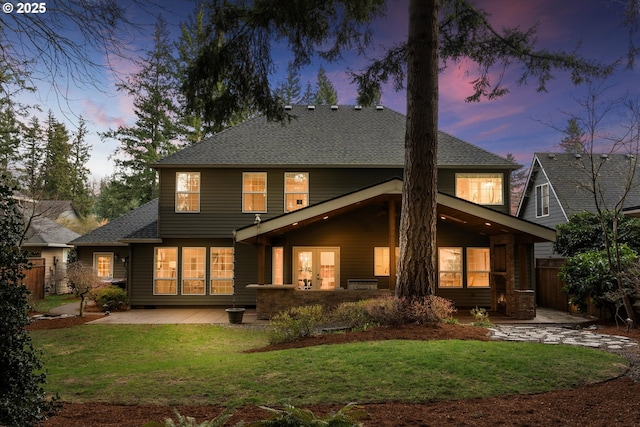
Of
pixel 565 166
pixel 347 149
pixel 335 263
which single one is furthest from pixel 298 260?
pixel 565 166

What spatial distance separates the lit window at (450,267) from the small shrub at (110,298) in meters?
11.4

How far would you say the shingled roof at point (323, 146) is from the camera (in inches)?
650

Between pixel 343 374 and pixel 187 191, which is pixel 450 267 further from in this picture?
pixel 343 374

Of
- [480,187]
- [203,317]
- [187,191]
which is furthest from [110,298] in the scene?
[480,187]

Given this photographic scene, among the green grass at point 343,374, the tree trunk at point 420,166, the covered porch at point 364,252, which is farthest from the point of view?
the covered porch at point 364,252

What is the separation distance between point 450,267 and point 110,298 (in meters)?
12.1

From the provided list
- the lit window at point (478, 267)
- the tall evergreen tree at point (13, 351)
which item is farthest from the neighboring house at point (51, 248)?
the tall evergreen tree at point (13, 351)

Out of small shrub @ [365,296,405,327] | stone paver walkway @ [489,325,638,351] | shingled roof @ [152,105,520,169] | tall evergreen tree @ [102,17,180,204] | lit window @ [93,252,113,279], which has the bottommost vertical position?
stone paver walkway @ [489,325,638,351]

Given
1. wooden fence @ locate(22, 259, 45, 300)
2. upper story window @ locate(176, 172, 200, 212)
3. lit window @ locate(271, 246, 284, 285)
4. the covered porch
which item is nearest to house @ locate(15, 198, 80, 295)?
wooden fence @ locate(22, 259, 45, 300)

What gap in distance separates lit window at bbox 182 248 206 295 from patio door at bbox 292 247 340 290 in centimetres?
356

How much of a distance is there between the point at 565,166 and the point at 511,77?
36.5 ft

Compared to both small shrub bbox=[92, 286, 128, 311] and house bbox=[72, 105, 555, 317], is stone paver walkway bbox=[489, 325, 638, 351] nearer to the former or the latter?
house bbox=[72, 105, 555, 317]

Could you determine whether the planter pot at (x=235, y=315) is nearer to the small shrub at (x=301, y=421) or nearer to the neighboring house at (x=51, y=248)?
the small shrub at (x=301, y=421)

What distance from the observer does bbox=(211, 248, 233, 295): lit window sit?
1669cm
